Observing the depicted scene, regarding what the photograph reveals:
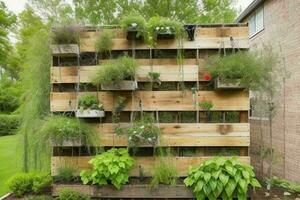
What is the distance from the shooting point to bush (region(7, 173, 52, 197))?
4.67m

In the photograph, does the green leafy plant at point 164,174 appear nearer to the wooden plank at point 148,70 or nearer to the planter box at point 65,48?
the wooden plank at point 148,70

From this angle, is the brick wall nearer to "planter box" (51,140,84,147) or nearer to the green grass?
"planter box" (51,140,84,147)

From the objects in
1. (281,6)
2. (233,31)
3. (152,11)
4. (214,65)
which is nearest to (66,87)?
(214,65)

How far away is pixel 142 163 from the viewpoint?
4625 mm

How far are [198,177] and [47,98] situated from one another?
2.80m

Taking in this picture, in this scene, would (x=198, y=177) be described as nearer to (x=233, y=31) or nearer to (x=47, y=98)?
(x=233, y=31)

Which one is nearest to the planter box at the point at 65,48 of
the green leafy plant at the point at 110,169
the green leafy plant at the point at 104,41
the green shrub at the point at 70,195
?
the green leafy plant at the point at 104,41

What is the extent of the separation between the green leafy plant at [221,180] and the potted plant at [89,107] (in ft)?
5.19

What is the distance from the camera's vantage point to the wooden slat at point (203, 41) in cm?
469

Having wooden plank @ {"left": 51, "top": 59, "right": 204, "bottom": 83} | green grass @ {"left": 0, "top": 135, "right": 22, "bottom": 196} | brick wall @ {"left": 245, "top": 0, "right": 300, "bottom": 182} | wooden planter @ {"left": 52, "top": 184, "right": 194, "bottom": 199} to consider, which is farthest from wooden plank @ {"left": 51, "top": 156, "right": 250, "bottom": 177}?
brick wall @ {"left": 245, "top": 0, "right": 300, "bottom": 182}

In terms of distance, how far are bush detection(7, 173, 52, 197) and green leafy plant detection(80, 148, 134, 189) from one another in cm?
76

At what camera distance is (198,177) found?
4152 millimetres

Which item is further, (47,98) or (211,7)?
(211,7)

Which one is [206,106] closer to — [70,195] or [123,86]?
[123,86]
